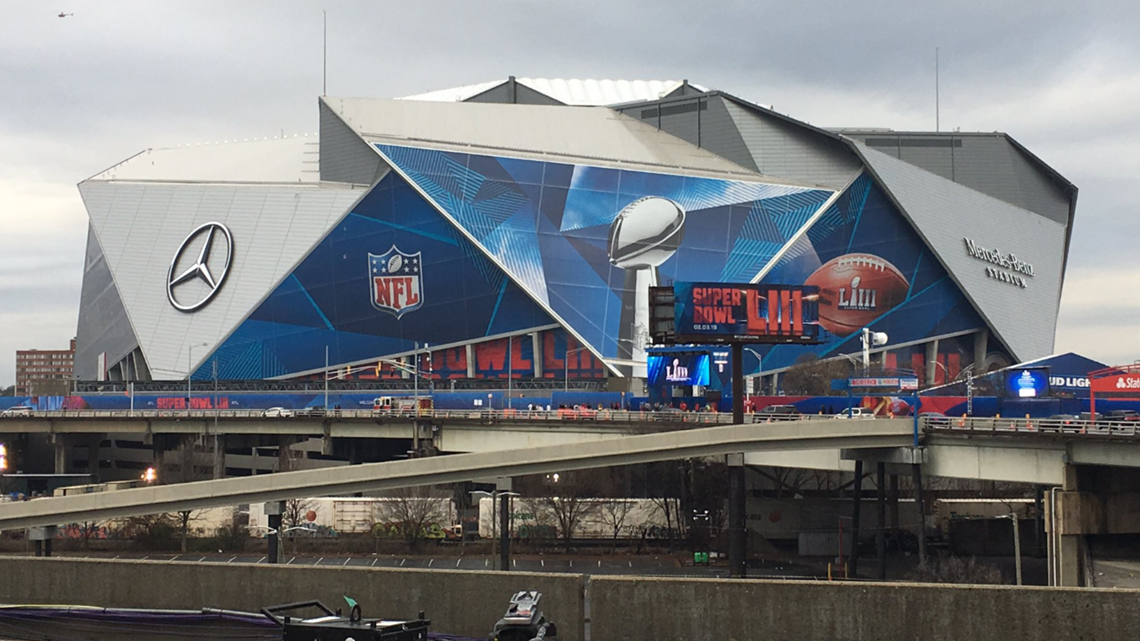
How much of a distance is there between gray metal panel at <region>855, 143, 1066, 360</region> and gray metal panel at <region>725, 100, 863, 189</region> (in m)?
3.13

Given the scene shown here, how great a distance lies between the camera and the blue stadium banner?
64.0 meters

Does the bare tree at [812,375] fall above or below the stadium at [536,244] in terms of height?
below

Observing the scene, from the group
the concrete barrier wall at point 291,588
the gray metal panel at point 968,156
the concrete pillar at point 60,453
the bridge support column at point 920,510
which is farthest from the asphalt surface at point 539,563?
the gray metal panel at point 968,156

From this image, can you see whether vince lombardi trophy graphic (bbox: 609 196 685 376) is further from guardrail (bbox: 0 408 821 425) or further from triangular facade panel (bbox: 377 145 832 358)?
guardrail (bbox: 0 408 821 425)

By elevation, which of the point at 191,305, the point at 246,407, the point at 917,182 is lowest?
the point at 246,407

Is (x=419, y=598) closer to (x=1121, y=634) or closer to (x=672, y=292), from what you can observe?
(x=1121, y=634)

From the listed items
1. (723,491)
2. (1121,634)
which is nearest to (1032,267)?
(723,491)

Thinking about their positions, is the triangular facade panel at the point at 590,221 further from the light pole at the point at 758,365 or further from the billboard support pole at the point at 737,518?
the billboard support pole at the point at 737,518

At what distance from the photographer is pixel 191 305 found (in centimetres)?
11944

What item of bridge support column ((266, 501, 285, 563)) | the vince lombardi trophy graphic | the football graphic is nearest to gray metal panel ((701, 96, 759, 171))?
the vince lombardi trophy graphic

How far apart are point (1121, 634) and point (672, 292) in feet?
149

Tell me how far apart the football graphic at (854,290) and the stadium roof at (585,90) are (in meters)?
29.0

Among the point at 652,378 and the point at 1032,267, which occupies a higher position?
the point at 1032,267

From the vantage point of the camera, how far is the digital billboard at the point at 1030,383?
65.8m
